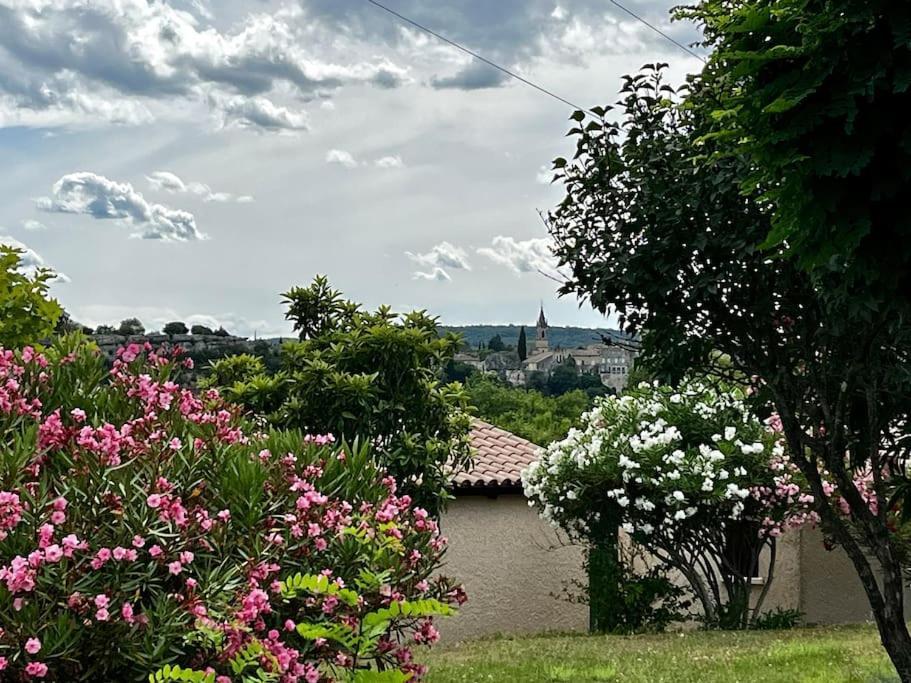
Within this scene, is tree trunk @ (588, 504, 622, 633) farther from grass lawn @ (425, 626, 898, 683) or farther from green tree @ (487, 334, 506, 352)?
green tree @ (487, 334, 506, 352)

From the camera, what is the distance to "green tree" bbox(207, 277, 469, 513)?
11086 millimetres

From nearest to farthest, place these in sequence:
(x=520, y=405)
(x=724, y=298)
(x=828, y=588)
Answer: (x=724, y=298), (x=828, y=588), (x=520, y=405)

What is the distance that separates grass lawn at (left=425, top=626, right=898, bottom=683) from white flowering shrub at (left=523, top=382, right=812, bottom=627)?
5.80ft

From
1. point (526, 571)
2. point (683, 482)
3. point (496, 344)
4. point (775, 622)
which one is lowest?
point (775, 622)

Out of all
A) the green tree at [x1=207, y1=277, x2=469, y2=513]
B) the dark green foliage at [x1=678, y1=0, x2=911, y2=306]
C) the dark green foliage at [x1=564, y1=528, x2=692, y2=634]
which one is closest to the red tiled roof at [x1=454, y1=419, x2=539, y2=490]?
the dark green foliage at [x1=564, y1=528, x2=692, y2=634]

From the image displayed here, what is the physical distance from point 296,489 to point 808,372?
3605mm

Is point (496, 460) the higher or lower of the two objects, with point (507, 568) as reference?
higher

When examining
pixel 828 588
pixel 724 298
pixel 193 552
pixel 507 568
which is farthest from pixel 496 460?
pixel 193 552

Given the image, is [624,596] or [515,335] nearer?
[624,596]

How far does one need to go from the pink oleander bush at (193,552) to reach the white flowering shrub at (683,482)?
28.4ft

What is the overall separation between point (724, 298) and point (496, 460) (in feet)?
41.9

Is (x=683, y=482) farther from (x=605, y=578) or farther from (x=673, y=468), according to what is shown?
(x=605, y=578)

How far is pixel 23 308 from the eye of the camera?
953 cm

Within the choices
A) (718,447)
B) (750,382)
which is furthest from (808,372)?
(718,447)
